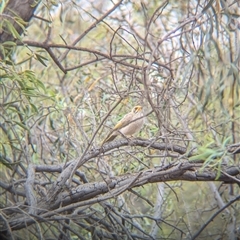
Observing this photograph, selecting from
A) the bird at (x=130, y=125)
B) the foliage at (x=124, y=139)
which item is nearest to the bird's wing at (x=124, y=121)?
the bird at (x=130, y=125)

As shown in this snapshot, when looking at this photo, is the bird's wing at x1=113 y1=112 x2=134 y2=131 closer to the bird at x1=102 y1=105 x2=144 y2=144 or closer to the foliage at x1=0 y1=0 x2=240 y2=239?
the bird at x1=102 y1=105 x2=144 y2=144

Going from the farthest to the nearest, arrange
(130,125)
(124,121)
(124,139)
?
(130,125)
(124,121)
(124,139)

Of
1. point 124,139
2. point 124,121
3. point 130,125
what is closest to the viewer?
point 124,139

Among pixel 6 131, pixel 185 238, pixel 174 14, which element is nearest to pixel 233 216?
pixel 185 238

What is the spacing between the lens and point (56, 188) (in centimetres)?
389

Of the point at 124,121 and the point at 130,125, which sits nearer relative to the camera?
the point at 124,121

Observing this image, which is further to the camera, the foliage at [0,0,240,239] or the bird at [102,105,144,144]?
the bird at [102,105,144,144]

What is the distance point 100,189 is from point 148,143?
1.30ft

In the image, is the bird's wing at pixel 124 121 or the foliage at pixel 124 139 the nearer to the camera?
the foliage at pixel 124 139

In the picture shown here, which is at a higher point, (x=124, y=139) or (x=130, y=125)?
(x=130, y=125)

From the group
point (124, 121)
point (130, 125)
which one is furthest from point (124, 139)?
point (130, 125)

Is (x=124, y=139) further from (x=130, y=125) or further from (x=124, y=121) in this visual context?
(x=130, y=125)

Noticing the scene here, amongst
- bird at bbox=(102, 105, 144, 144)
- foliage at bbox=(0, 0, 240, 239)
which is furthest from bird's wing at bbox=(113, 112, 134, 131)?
foliage at bbox=(0, 0, 240, 239)

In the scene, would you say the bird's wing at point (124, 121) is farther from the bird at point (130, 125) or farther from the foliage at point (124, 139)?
the foliage at point (124, 139)
